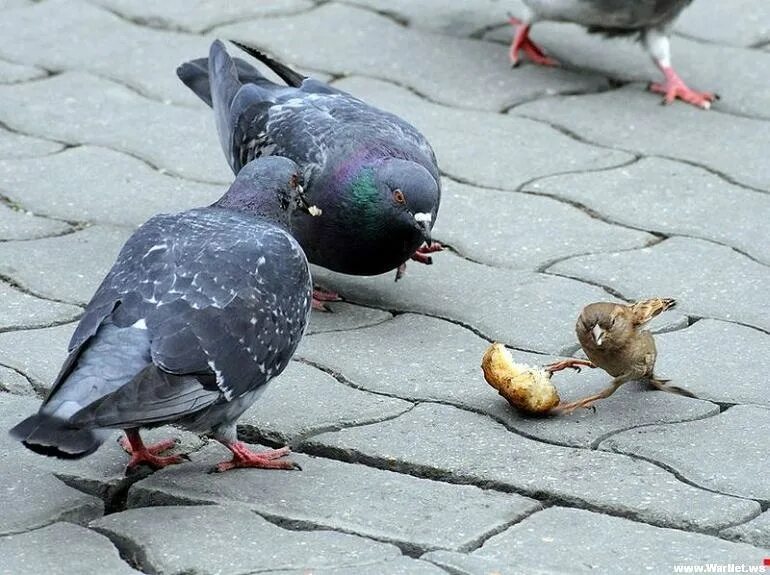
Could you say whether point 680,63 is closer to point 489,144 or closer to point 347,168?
point 489,144

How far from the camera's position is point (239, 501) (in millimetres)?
3344

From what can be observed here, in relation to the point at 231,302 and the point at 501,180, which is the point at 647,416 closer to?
the point at 231,302

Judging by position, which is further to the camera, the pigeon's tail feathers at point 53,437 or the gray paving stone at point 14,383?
the gray paving stone at point 14,383

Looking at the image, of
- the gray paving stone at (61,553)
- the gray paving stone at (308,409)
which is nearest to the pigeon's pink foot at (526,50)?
the gray paving stone at (308,409)

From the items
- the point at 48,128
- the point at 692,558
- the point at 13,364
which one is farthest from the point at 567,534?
the point at 48,128

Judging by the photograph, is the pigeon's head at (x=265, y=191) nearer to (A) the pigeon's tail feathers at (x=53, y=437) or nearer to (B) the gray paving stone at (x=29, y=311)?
(B) the gray paving stone at (x=29, y=311)

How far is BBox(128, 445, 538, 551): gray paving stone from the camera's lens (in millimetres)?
3211

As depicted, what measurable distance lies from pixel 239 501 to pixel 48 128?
8.58 ft

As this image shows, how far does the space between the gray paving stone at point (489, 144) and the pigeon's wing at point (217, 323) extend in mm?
1841

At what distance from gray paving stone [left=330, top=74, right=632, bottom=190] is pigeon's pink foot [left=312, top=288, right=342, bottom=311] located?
93 centimetres

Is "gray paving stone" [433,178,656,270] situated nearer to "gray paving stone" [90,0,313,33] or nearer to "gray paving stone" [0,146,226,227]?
"gray paving stone" [0,146,226,227]

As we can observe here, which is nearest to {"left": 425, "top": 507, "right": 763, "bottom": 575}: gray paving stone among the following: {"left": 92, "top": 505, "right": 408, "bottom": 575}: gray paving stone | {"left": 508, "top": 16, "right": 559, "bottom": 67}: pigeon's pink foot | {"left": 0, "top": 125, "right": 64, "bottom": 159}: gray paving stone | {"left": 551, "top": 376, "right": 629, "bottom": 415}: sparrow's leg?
{"left": 92, "top": 505, "right": 408, "bottom": 575}: gray paving stone

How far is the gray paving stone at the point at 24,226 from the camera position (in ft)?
15.6

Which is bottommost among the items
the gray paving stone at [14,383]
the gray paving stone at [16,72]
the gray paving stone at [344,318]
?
the gray paving stone at [14,383]
